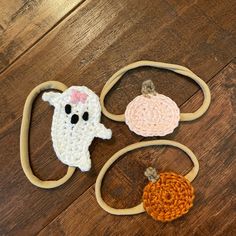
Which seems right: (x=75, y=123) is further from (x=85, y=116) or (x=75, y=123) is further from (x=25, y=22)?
(x=25, y=22)

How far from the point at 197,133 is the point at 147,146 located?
3.7 inches

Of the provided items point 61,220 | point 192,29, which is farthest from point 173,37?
point 61,220

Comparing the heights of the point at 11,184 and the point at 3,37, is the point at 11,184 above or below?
below

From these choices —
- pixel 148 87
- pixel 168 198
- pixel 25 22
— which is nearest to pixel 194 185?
pixel 168 198

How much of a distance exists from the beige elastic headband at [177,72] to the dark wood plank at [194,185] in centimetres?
2

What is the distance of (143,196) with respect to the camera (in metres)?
0.64

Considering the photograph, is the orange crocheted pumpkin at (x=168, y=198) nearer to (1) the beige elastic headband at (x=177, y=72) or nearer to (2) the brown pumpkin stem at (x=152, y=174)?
(2) the brown pumpkin stem at (x=152, y=174)

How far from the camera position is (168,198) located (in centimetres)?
64

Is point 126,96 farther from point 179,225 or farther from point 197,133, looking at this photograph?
point 179,225

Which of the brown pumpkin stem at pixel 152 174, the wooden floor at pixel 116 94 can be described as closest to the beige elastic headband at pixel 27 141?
the wooden floor at pixel 116 94

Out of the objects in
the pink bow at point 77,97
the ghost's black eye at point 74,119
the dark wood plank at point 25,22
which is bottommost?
the ghost's black eye at point 74,119

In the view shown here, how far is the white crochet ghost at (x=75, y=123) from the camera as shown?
25.2 inches

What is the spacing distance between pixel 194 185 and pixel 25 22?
1.42 ft

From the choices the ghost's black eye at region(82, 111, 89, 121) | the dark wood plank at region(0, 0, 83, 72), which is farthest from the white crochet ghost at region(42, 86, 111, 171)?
the dark wood plank at region(0, 0, 83, 72)
